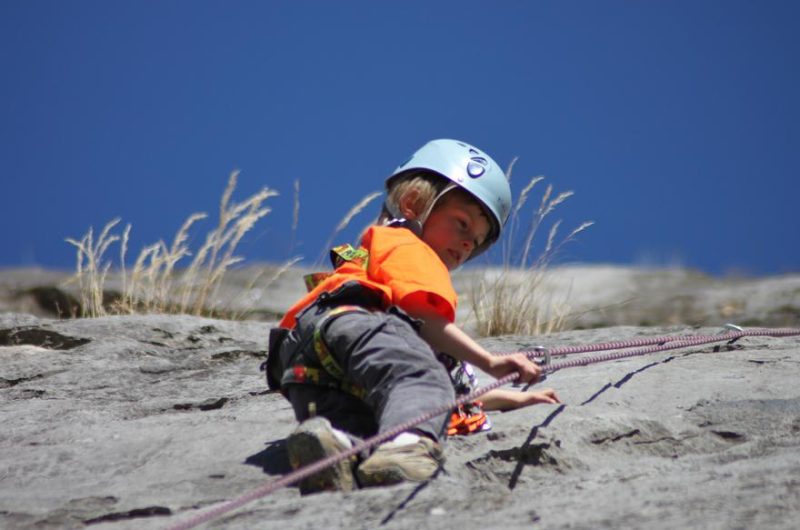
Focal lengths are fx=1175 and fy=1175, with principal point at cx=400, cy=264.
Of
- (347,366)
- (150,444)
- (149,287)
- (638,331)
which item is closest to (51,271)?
(149,287)

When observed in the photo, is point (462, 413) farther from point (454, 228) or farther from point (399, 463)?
point (399, 463)

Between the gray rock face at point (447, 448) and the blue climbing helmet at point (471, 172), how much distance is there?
64 cm

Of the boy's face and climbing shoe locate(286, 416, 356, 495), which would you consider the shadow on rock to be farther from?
the boy's face

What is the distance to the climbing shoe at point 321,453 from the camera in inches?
112

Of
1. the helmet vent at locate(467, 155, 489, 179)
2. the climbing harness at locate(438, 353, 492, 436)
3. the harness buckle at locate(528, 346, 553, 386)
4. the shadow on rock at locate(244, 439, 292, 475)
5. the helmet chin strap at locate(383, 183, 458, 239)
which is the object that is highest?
the helmet vent at locate(467, 155, 489, 179)

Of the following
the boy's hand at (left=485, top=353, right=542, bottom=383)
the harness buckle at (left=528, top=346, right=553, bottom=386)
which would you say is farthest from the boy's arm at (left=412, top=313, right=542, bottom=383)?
the harness buckle at (left=528, top=346, right=553, bottom=386)

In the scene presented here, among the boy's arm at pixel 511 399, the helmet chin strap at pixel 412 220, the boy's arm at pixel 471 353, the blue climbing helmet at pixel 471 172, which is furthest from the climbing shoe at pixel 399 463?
the blue climbing helmet at pixel 471 172

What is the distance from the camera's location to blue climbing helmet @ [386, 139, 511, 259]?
12.1 ft

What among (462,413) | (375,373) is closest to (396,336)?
(375,373)

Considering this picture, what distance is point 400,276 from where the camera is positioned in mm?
3242

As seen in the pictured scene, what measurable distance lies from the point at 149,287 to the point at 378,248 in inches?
142

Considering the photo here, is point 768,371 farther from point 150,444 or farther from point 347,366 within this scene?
point 150,444

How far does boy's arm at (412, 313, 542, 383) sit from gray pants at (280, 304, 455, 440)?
6cm

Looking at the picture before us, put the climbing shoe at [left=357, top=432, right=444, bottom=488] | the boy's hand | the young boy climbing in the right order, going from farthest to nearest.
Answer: the boy's hand, the young boy climbing, the climbing shoe at [left=357, top=432, right=444, bottom=488]
